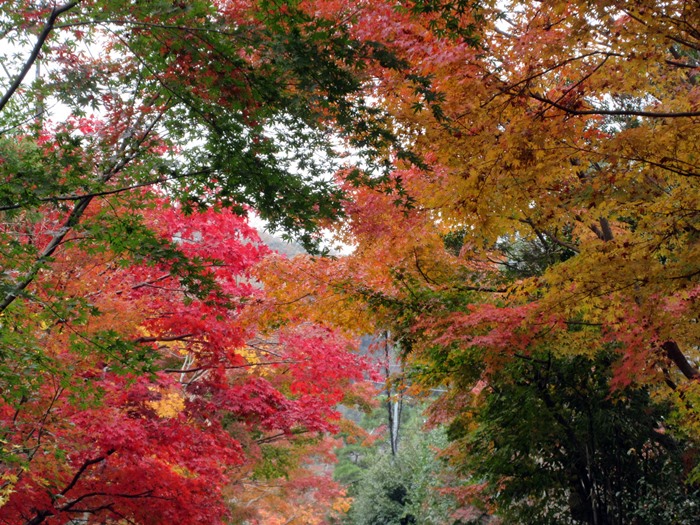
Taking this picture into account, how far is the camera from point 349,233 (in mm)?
8188

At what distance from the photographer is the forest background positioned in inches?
168

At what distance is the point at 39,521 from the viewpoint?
6.43 metres

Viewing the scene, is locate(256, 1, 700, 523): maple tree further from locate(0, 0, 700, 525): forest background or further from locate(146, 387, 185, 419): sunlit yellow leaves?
locate(146, 387, 185, 419): sunlit yellow leaves

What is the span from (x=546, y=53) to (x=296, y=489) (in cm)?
1460

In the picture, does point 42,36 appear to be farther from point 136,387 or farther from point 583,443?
point 583,443

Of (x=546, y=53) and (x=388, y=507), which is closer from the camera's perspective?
(x=546, y=53)

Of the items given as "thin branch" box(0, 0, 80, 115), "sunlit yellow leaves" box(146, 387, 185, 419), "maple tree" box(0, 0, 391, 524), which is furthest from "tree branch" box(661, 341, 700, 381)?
"thin branch" box(0, 0, 80, 115)

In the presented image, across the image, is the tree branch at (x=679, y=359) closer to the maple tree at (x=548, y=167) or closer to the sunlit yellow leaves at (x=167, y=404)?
the maple tree at (x=548, y=167)

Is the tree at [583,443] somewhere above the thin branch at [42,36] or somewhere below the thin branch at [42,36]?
below

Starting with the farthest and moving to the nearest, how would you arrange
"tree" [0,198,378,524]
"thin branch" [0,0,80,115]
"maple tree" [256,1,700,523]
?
"tree" [0,198,378,524], "thin branch" [0,0,80,115], "maple tree" [256,1,700,523]

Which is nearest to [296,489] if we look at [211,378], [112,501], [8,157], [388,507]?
[388,507]

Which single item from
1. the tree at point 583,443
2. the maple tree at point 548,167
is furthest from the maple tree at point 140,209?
the tree at point 583,443

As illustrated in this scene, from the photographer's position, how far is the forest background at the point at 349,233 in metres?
4.26

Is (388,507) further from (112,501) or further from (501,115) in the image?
(501,115)
